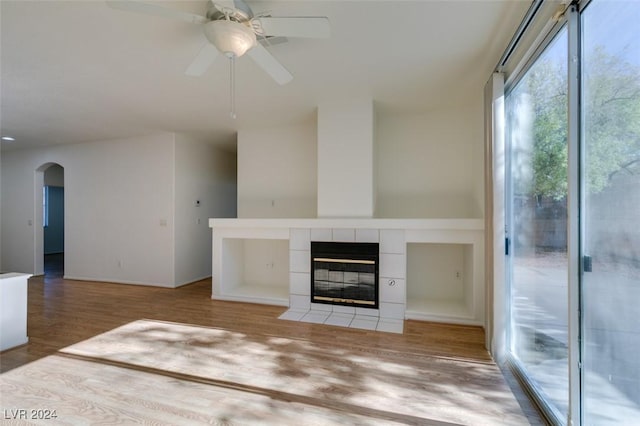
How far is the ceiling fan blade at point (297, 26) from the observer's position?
5.79 feet

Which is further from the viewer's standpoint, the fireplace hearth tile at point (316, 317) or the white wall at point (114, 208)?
the white wall at point (114, 208)

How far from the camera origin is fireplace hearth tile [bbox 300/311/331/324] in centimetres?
348

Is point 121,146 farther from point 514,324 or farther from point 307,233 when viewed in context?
point 514,324

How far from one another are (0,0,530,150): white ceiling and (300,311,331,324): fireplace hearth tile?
107 inches

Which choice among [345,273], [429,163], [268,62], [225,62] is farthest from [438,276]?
[225,62]

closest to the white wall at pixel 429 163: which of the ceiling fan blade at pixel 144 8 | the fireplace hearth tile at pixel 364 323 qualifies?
the fireplace hearth tile at pixel 364 323

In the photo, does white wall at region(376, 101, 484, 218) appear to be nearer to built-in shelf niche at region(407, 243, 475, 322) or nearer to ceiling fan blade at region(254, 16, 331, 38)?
built-in shelf niche at region(407, 243, 475, 322)

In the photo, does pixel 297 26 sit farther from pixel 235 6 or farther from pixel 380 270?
pixel 380 270

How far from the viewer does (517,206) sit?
2.43 meters

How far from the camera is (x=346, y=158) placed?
3.83m

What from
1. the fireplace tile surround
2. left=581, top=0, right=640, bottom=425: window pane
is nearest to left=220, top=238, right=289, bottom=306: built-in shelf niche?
the fireplace tile surround

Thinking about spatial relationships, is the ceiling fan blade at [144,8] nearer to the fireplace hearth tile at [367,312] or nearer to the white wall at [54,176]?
the fireplace hearth tile at [367,312]

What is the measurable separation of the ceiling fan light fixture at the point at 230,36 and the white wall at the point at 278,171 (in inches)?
102

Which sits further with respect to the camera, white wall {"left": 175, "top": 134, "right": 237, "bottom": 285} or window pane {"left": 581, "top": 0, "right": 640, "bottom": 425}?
white wall {"left": 175, "top": 134, "right": 237, "bottom": 285}
